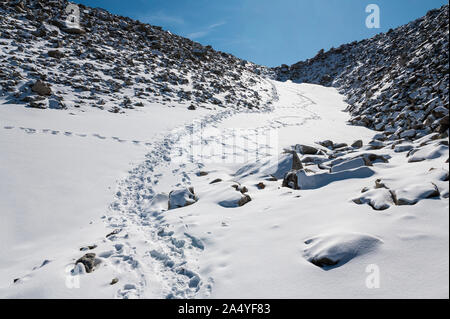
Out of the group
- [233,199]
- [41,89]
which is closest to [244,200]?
[233,199]

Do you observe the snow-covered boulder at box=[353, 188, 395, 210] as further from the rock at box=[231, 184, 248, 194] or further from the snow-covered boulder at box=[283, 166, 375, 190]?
the rock at box=[231, 184, 248, 194]

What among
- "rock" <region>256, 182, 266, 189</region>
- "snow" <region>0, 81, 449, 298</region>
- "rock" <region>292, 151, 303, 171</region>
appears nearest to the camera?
"snow" <region>0, 81, 449, 298</region>

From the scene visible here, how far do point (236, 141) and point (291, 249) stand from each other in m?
8.87

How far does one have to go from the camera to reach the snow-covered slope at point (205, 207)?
283 cm

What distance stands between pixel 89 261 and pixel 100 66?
19750 millimetres

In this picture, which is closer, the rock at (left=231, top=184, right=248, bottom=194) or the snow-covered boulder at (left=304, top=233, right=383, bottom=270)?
the snow-covered boulder at (left=304, top=233, right=383, bottom=270)

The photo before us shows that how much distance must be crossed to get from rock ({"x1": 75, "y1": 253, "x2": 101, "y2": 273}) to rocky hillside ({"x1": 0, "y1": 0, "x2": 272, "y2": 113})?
1124 cm

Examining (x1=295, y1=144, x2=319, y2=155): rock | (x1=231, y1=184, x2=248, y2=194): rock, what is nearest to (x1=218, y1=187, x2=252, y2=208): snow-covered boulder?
(x1=231, y1=184, x2=248, y2=194): rock

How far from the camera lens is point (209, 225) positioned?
4.69 metres

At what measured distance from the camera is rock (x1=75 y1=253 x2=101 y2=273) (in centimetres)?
370

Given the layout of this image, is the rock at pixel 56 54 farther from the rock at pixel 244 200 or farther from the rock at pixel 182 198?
the rock at pixel 244 200

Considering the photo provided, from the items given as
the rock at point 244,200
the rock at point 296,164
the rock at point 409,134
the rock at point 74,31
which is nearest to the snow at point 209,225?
the rock at point 244,200

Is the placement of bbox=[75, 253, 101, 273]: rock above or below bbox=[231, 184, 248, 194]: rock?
below

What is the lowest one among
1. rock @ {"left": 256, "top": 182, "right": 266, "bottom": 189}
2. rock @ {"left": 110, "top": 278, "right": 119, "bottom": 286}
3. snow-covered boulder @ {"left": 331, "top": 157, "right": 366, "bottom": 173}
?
rock @ {"left": 110, "top": 278, "right": 119, "bottom": 286}
